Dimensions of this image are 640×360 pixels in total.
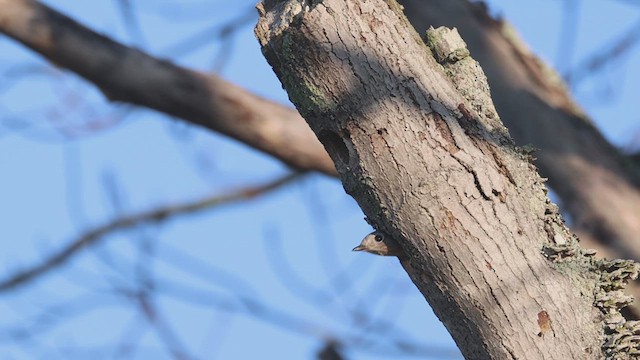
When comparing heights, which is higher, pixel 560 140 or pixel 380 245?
pixel 560 140

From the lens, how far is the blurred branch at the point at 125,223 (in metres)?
4.50

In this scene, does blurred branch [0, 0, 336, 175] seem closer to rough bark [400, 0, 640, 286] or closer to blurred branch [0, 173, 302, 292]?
rough bark [400, 0, 640, 286]

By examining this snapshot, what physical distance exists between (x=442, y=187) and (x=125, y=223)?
368cm

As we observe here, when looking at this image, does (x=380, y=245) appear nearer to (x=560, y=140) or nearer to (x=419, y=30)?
(x=419, y=30)

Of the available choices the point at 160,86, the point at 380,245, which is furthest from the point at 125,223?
the point at 380,245

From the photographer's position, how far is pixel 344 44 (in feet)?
3.67

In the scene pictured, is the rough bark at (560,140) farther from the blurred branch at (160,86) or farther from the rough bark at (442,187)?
the rough bark at (442,187)

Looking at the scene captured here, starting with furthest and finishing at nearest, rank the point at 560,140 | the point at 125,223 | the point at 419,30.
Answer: the point at 125,223 → the point at 560,140 → the point at 419,30

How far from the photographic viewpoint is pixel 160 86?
2936 millimetres

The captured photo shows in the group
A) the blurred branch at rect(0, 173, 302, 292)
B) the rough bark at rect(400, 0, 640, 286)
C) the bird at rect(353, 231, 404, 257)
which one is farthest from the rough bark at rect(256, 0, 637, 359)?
the blurred branch at rect(0, 173, 302, 292)

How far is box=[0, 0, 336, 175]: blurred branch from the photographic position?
2891mm

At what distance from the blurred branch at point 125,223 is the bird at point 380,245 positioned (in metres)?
3.24

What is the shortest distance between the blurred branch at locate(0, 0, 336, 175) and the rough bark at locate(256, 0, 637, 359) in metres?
1.83

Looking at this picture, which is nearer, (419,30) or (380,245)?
(380,245)
